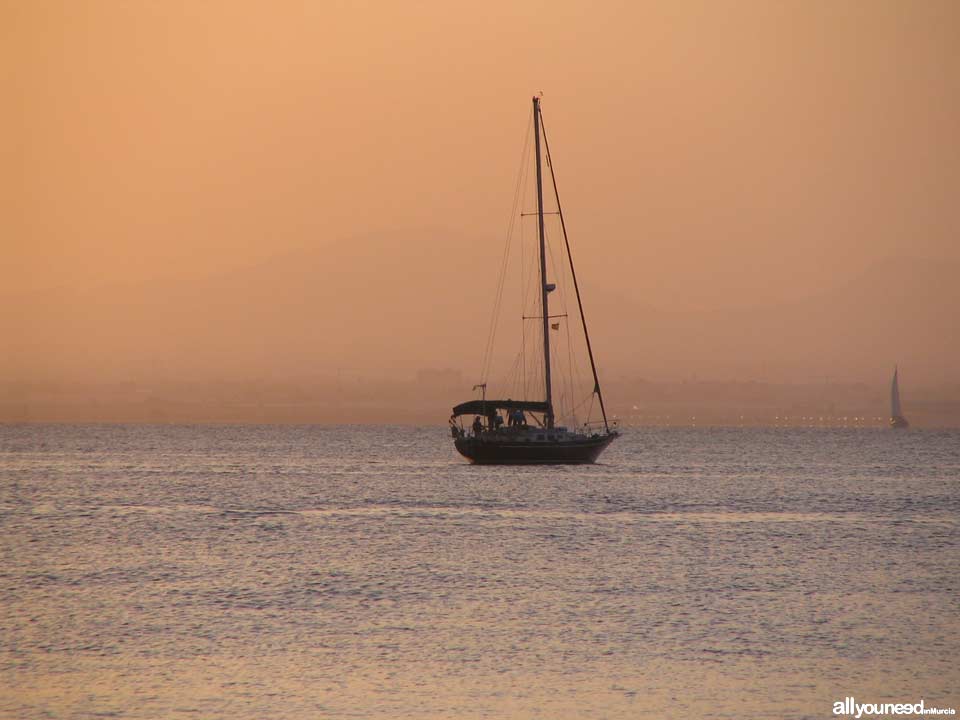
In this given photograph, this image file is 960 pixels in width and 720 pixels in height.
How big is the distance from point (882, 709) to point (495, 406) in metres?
75.7

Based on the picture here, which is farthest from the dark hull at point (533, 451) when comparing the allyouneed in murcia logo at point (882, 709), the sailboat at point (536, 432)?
the allyouneed in murcia logo at point (882, 709)

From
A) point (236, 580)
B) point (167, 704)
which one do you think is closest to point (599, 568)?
point (236, 580)

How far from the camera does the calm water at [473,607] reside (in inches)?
1099

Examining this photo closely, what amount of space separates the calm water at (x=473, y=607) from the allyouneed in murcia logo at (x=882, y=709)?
0.35 metres

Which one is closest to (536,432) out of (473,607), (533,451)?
(533,451)

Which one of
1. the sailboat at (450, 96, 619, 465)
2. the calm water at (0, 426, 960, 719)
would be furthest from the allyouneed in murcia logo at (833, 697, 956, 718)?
the sailboat at (450, 96, 619, 465)

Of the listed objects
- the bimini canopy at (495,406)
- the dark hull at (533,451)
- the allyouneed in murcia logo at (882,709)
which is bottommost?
the allyouneed in murcia logo at (882,709)

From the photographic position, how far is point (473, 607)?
3928cm

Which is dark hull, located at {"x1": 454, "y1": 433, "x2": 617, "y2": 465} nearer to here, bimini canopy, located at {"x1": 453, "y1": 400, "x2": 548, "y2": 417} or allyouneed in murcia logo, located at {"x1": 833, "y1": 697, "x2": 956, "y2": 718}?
bimini canopy, located at {"x1": 453, "y1": 400, "x2": 548, "y2": 417}

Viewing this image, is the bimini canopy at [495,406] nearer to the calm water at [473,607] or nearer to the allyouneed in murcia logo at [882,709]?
the calm water at [473,607]

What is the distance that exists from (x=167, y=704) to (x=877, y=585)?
27.2m

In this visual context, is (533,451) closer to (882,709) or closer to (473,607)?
(473,607)

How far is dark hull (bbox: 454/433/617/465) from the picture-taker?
97.5 m

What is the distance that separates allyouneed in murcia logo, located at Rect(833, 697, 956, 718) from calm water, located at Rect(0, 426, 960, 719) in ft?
1.14
